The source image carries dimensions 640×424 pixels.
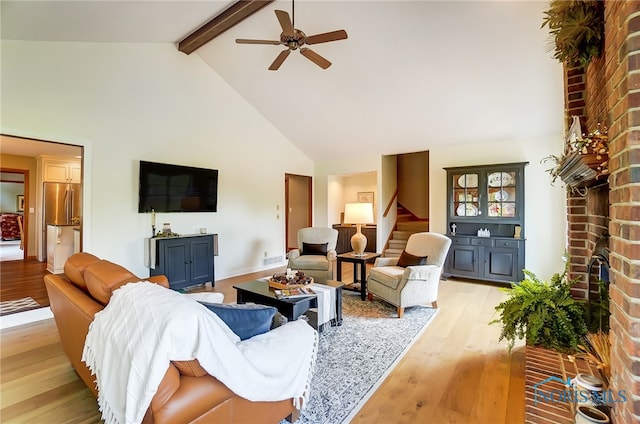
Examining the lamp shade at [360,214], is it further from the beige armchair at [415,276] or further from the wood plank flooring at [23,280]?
the wood plank flooring at [23,280]

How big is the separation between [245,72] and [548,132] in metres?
4.93

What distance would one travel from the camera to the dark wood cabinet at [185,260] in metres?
4.49

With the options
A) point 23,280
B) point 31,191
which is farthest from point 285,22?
point 31,191

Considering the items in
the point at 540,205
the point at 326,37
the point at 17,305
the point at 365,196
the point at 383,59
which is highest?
the point at 383,59

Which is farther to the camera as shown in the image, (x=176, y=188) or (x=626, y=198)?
(x=176, y=188)

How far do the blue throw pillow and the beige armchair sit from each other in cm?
221

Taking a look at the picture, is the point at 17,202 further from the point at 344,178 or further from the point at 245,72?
the point at 344,178

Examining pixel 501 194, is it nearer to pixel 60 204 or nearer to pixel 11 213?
pixel 60 204

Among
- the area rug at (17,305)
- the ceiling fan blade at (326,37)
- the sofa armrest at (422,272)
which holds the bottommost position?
the area rug at (17,305)

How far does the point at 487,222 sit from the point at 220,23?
502cm

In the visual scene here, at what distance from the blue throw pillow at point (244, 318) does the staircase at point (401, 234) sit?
17.0 feet

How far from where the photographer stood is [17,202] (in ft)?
32.2

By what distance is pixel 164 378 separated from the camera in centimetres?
123

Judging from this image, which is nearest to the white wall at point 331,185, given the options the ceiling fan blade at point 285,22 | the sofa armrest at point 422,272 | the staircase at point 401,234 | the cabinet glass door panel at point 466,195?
the staircase at point 401,234
